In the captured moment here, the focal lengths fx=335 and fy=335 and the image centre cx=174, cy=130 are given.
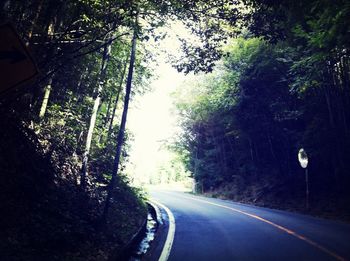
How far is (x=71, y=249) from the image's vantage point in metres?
6.00

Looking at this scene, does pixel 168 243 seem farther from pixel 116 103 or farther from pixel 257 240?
pixel 116 103

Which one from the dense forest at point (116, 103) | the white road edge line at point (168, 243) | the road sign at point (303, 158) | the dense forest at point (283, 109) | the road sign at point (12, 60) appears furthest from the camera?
the road sign at point (303, 158)

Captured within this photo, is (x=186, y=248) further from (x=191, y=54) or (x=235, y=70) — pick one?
(x=235, y=70)

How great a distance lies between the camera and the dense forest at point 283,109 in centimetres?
1184

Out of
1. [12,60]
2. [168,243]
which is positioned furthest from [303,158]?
[12,60]

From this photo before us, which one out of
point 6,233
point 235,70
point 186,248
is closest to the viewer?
point 6,233

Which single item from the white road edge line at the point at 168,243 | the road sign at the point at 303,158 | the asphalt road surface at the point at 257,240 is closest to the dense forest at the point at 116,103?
→ the road sign at the point at 303,158

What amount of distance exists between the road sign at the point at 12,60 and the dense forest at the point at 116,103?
18 cm

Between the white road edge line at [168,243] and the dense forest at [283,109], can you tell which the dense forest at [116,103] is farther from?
the white road edge line at [168,243]

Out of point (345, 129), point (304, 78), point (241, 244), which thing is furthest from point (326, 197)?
point (241, 244)

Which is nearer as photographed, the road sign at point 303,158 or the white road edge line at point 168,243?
the white road edge line at point 168,243

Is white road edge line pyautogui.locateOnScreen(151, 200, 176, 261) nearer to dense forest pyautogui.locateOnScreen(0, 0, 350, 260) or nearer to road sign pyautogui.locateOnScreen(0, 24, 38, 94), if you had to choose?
dense forest pyautogui.locateOnScreen(0, 0, 350, 260)

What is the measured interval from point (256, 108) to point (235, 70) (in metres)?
2.71

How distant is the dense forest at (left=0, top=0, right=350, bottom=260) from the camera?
6371 millimetres
